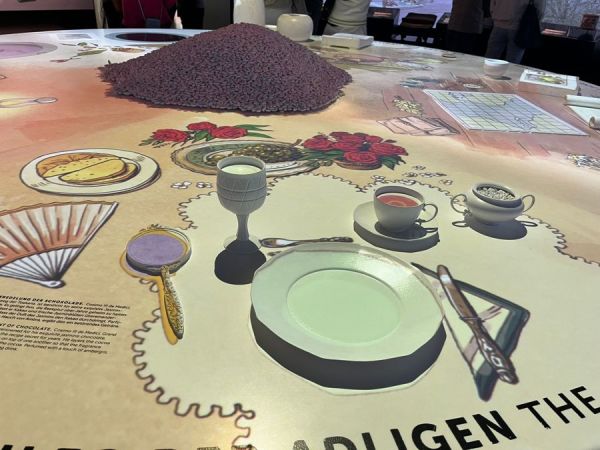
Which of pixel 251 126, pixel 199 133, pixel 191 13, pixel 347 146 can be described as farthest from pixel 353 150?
pixel 191 13

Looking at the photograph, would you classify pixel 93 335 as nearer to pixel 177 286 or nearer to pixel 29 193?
pixel 177 286

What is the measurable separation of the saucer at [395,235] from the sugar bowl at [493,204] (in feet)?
0.28

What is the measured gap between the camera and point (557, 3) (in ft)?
15.8

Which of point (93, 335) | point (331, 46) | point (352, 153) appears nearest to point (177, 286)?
→ point (93, 335)

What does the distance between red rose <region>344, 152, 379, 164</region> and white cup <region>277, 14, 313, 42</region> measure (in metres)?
1.62

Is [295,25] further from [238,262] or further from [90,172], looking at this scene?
[238,262]

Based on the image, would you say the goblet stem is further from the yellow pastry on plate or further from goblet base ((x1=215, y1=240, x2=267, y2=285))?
the yellow pastry on plate

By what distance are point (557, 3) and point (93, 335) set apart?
5.61m

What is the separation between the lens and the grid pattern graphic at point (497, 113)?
4.82 feet

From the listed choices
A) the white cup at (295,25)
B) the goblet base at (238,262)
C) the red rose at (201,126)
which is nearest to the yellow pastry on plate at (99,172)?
the red rose at (201,126)

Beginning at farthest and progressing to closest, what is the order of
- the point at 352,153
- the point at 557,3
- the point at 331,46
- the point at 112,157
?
A: the point at 557,3 → the point at 331,46 → the point at 352,153 → the point at 112,157

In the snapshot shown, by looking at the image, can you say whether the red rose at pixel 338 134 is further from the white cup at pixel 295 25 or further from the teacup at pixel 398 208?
the white cup at pixel 295 25

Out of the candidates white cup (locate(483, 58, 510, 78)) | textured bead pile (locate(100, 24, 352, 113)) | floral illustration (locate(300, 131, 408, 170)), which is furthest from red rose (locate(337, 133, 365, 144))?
white cup (locate(483, 58, 510, 78))

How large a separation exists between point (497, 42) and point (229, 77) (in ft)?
8.88
